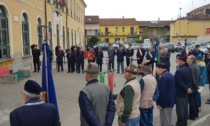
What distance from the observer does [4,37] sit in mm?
14383

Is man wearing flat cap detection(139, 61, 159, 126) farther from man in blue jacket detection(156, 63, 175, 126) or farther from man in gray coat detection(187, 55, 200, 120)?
man in gray coat detection(187, 55, 200, 120)

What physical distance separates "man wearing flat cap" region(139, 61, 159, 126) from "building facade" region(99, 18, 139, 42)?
241 ft

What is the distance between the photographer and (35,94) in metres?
2.78

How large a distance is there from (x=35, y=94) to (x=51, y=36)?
72.5 feet

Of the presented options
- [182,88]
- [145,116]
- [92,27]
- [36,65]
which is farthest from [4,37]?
[92,27]

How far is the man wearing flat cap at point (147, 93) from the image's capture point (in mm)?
4845

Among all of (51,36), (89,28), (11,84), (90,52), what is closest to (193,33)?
(89,28)

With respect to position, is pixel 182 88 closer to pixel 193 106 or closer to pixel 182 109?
pixel 182 109

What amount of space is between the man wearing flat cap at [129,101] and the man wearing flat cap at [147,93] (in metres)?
0.65

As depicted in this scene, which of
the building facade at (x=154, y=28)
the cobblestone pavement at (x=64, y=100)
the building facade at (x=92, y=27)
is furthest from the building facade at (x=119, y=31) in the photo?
the cobblestone pavement at (x=64, y=100)

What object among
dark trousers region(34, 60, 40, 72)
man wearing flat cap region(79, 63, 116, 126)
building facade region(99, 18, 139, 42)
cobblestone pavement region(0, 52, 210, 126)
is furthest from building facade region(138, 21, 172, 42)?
man wearing flat cap region(79, 63, 116, 126)

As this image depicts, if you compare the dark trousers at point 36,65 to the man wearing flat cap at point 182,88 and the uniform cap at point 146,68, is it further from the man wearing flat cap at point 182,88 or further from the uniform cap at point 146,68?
the uniform cap at point 146,68

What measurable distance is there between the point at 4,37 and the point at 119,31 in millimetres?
66110

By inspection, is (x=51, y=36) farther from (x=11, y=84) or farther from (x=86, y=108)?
(x=86, y=108)
